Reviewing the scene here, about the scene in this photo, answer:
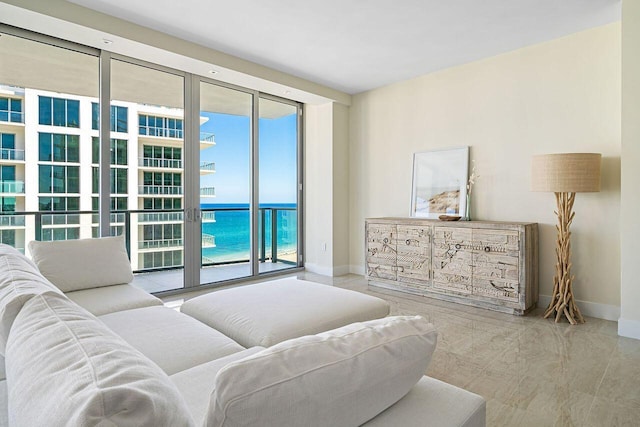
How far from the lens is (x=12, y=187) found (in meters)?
3.33

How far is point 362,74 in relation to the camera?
4797 millimetres

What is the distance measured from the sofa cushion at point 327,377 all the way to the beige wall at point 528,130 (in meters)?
3.43

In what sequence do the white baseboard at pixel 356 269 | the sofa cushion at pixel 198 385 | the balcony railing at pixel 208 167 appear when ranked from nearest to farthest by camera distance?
the sofa cushion at pixel 198 385 < the balcony railing at pixel 208 167 < the white baseboard at pixel 356 269

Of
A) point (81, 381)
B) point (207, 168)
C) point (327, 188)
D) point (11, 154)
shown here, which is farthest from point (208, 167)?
point (81, 381)

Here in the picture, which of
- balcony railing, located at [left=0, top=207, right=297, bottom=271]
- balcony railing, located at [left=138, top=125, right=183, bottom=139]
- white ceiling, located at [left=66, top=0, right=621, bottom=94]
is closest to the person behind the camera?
white ceiling, located at [left=66, top=0, right=621, bottom=94]

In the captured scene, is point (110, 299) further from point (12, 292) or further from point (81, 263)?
point (12, 292)

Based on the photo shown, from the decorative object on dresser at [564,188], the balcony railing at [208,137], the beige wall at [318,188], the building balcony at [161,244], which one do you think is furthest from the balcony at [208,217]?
the decorative object on dresser at [564,188]

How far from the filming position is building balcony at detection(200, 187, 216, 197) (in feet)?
15.1

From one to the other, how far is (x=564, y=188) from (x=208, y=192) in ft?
12.3

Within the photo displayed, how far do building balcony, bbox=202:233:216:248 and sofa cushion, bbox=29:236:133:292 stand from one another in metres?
1.66

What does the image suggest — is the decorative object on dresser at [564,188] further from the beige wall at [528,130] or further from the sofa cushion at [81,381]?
the sofa cushion at [81,381]

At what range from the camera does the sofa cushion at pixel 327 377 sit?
65cm

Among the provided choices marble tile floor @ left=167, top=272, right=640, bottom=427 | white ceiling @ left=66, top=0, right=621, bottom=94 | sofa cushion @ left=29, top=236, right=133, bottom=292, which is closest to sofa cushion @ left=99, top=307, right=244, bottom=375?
sofa cushion @ left=29, top=236, right=133, bottom=292

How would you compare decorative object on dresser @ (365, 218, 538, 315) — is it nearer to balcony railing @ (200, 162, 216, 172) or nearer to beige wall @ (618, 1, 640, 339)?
beige wall @ (618, 1, 640, 339)
